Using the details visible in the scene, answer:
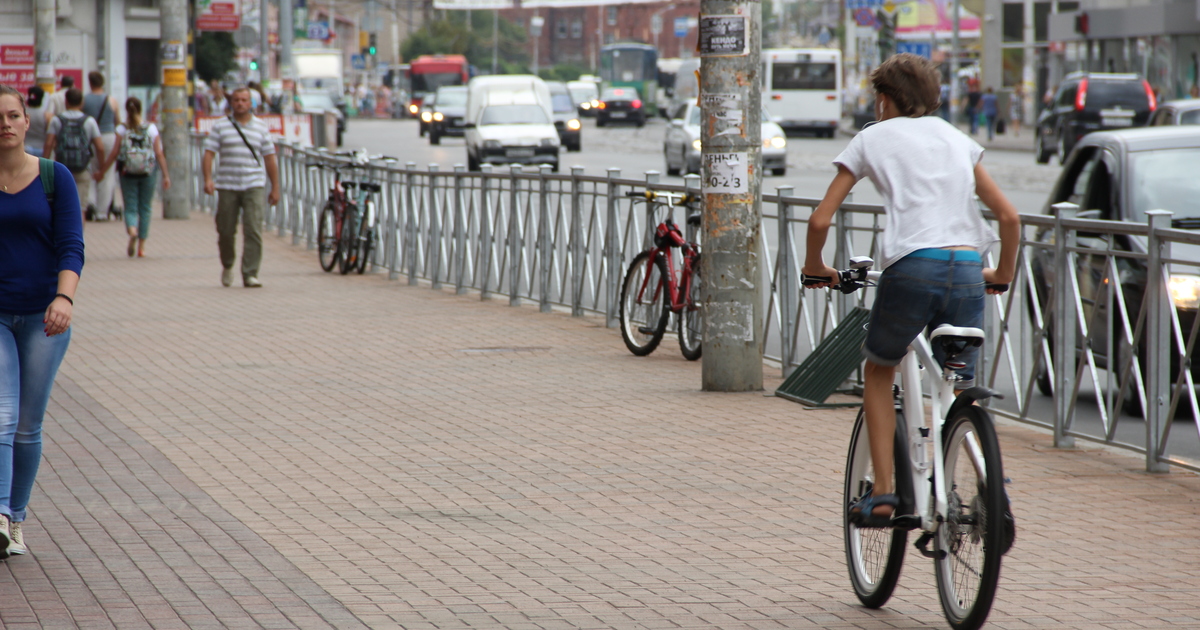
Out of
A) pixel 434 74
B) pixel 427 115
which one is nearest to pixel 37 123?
pixel 427 115

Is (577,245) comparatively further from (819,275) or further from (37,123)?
(37,123)

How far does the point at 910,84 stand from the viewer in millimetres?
4691

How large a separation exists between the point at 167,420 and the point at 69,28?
24876 millimetres

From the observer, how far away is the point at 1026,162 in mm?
38188

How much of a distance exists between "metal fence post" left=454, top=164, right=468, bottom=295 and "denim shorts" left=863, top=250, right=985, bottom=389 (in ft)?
35.6

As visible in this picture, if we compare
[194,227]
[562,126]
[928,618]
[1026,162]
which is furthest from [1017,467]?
[562,126]

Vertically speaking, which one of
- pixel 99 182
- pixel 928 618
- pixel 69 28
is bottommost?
pixel 928 618

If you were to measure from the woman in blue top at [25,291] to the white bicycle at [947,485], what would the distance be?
258 centimetres

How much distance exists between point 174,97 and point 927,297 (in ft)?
66.8

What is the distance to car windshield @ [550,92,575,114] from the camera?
5081cm

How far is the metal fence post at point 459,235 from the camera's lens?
1529 cm

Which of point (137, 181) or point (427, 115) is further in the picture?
point (427, 115)

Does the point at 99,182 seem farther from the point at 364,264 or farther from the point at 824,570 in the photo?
the point at 824,570

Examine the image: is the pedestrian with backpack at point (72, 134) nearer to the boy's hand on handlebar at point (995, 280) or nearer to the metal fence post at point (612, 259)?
the metal fence post at point (612, 259)
